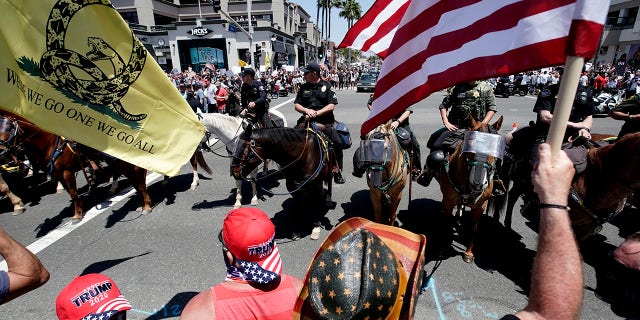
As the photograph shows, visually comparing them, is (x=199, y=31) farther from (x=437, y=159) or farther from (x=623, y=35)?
(x=623, y=35)

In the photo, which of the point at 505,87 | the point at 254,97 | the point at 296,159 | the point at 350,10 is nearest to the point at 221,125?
the point at 254,97

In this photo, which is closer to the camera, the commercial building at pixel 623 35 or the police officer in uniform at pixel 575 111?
the police officer in uniform at pixel 575 111

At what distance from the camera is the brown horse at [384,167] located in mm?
4234

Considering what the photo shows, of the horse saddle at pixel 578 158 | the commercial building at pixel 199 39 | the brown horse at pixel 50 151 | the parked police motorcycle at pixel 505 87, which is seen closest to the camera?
the horse saddle at pixel 578 158

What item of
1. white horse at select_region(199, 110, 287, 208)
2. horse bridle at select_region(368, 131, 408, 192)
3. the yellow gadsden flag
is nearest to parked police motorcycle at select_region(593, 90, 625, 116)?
horse bridle at select_region(368, 131, 408, 192)

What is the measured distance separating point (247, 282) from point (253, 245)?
29 centimetres

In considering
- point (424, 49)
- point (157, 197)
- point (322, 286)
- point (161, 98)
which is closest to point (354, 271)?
point (322, 286)

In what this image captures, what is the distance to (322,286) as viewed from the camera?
1.26 metres

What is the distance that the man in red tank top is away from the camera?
1.76 metres

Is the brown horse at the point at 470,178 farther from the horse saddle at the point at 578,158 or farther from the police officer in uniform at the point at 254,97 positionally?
the police officer in uniform at the point at 254,97

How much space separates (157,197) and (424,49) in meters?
6.77

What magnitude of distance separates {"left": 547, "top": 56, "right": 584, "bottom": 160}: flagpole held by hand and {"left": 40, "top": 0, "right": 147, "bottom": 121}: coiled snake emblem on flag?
308 cm

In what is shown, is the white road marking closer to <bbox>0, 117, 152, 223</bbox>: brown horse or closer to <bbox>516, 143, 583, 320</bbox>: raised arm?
<bbox>0, 117, 152, 223</bbox>: brown horse

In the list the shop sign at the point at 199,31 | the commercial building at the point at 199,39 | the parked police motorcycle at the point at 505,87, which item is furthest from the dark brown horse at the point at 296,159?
the shop sign at the point at 199,31
